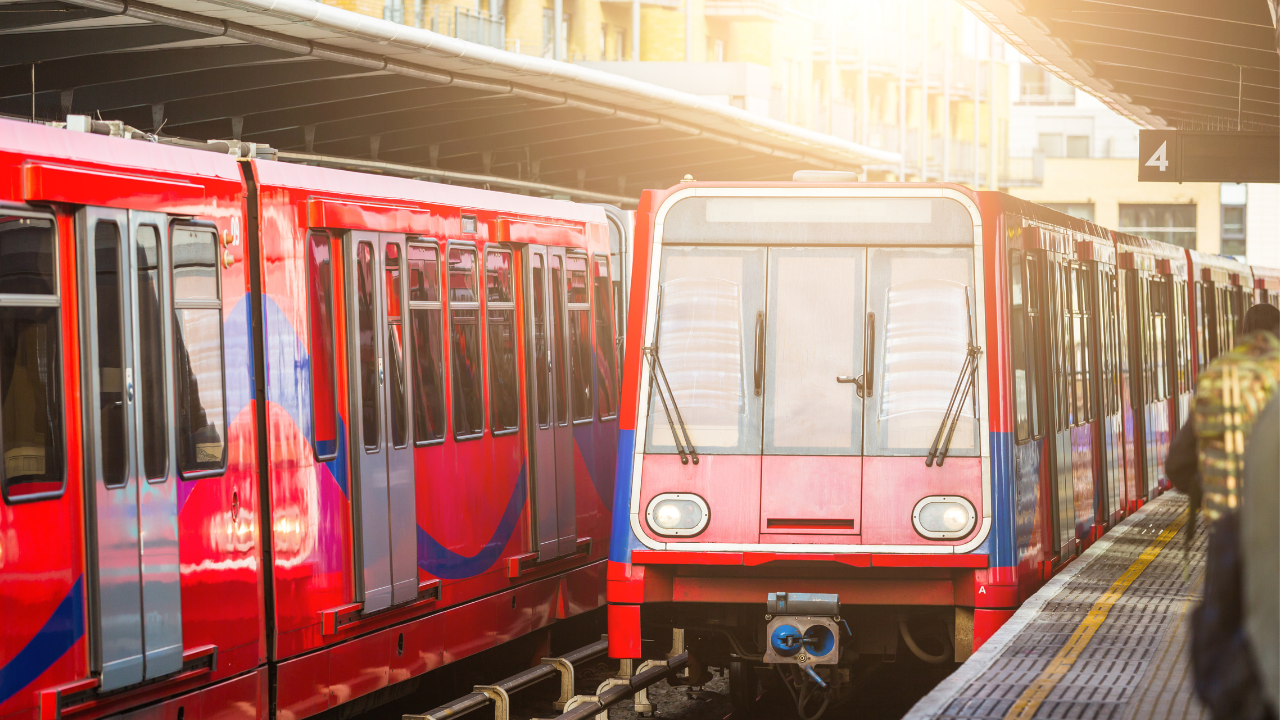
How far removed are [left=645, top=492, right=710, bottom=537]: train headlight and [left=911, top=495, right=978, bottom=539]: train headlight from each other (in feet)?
3.54

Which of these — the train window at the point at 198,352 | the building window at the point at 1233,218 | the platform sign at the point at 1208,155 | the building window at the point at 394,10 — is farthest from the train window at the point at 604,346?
the building window at the point at 1233,218

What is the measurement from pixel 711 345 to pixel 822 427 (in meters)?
0.72

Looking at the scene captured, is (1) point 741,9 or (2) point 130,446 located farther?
(1) point 741,9

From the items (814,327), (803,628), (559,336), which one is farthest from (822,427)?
(559,336)

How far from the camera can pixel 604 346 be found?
13.4 metres

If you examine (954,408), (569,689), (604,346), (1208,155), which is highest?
(1208,155)

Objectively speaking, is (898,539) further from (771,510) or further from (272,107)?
(272,107)

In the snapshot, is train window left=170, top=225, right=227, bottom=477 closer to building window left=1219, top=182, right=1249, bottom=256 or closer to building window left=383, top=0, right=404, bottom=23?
building window left=383, top=0, right=404, bottom=23

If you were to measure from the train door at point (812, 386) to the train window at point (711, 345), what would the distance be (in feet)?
0.22

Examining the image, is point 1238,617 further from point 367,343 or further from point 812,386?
point 367,343

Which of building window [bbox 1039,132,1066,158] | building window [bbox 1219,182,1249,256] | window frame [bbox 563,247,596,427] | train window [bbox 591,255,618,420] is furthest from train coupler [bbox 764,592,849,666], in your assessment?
building window [bbox 1039,132,1066,158]

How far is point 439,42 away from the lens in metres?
14.9

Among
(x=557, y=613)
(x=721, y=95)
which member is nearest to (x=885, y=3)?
(x=721, y=95)

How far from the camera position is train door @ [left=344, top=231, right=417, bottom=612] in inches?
371
